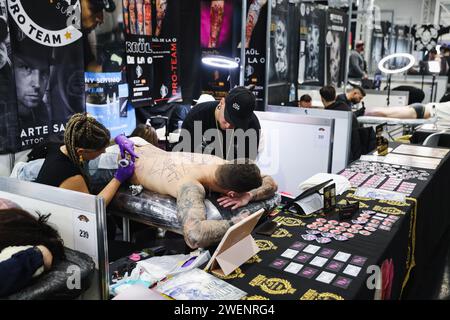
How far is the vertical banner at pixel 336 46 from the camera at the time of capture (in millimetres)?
5879

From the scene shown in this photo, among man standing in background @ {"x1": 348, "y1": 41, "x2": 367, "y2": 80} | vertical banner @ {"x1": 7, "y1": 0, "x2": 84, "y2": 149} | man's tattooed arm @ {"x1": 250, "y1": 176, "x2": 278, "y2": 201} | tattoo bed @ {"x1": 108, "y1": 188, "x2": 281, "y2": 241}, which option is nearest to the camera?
tattoo bed @ {"x1": 108, "y1": 188, "x2": 281, "y2": 241}

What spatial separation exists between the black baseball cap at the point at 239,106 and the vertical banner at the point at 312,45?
3.01 meters

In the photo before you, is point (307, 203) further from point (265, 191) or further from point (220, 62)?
point (220, 62)

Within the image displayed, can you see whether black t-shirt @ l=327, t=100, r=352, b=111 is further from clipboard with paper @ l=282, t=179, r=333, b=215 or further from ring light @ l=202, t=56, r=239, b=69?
clipboard with paper @ l=282, t=179, r=333, b=215

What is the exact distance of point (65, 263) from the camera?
136 centimetres

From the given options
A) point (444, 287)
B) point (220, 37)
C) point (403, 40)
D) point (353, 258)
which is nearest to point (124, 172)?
point (353, 258)

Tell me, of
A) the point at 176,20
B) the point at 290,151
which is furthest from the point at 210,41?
the point at 290,151

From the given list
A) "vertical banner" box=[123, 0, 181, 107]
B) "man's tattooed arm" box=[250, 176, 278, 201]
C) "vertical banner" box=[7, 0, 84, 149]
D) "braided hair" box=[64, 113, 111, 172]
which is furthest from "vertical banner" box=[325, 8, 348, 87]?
"braided hair" box=[64, 113, 111, 172]

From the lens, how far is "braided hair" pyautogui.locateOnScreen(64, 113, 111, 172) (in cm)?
199

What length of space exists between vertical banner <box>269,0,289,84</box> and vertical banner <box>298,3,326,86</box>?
35 cm

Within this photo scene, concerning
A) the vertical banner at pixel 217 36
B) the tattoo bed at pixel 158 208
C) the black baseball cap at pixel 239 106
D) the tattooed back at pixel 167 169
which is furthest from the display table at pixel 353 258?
the vertical banner at pixel 217 36

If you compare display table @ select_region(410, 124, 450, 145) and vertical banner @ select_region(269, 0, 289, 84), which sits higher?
vertical banner @ select_region(269, 0, 289, 84)

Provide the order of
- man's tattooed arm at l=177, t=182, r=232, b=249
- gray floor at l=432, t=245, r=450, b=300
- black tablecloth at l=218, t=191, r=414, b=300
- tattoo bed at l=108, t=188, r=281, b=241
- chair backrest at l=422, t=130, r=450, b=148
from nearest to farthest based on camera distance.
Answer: black tablecloth at l=218, t=191, r=414, b=300 < man's tattooed arm at l=177, t=182, r=232, b=249 < gray floor at l=432, t=245, r=450, b=300 < tattoo bed at l=108, t=188, r=281, b=241 < chair backrest at l=422, t=130, r=450, b=148
